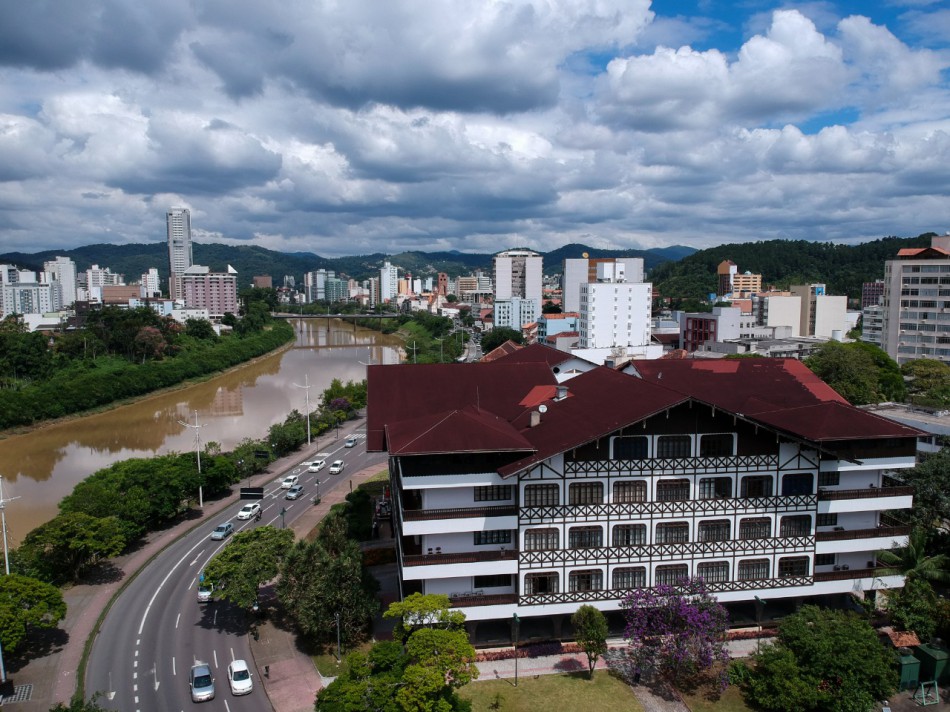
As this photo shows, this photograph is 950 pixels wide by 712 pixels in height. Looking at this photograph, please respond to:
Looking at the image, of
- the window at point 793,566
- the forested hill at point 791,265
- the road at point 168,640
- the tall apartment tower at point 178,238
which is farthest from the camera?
the tall apartment tower at point 178,238

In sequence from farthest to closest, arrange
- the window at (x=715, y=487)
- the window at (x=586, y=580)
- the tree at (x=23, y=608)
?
the window at (x=715, y=487)
the window at (x=586, y=580)
the tree at (x=23, y=608)

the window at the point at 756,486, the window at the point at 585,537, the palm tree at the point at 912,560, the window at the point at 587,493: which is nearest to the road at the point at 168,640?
the window at the point at 585,537

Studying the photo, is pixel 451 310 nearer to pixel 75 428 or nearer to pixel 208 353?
pixel 208 353

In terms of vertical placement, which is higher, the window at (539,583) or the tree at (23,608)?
the window at (539,583)

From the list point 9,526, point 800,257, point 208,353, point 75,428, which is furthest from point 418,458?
point 800,257

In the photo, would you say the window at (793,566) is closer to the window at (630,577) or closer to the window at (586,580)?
the window at (630,577)

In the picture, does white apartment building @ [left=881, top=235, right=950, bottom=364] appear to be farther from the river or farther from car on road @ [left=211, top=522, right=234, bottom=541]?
car on road @ [left=211, top=522, right=234, bottom=541]

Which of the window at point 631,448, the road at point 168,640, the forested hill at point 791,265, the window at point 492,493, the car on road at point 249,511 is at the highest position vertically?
the forested hill at point 791,265

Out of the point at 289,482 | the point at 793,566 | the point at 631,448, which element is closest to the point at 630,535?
the point at 631,448
